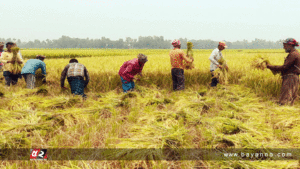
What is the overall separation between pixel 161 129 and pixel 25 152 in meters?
1.71

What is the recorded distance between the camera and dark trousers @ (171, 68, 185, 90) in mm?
4406

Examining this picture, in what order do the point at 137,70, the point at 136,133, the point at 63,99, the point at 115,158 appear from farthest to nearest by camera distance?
the point at 137,70
the point at 63,99
the point at 136,133
the point at 115,158

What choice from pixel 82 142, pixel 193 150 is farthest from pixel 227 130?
pixel 82 142

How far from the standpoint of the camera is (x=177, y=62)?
4.31m

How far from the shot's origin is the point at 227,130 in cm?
235

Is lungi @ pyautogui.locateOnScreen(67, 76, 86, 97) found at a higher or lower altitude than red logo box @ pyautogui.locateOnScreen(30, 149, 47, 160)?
higher

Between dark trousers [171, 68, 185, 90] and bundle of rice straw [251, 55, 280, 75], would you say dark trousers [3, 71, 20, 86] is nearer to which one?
dark trousers [171, 68, 185, 90]

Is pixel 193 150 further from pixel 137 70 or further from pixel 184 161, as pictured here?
pixel 137 70

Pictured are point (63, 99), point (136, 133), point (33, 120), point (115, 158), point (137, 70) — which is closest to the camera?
point (115, 158)

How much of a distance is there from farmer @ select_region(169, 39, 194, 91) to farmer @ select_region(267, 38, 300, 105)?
1.94 metres

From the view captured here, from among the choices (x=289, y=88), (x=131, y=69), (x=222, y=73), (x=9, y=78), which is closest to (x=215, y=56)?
(x=222, y=73)

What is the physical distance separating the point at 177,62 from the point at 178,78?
446 mm

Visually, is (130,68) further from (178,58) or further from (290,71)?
(290,71)

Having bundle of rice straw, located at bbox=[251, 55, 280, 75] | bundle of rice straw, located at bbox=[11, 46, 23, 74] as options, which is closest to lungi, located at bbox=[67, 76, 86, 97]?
bundle of rice straw, located at bbox=[11, 46, 23, 74]
